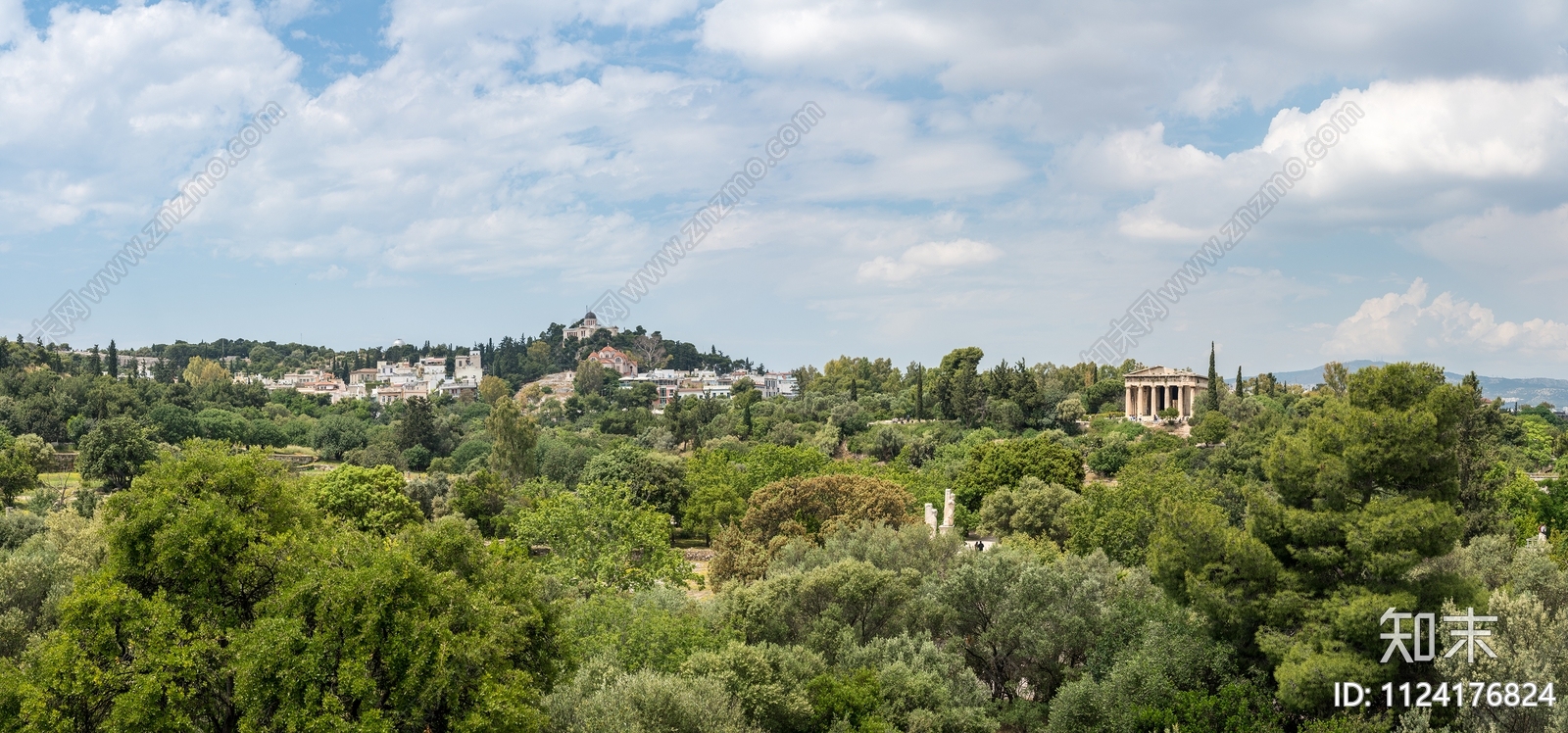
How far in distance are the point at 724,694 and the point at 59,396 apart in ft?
207

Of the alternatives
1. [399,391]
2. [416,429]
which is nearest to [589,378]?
[399,391]

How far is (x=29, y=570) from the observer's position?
19.4 meters

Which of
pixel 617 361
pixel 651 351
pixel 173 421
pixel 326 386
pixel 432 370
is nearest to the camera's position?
pixel 173 421

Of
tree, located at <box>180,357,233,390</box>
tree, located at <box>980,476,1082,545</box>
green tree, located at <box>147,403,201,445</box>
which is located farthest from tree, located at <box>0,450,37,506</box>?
tree, located at <box>180,357,233,390</box>

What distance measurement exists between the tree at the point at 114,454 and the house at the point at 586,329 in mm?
113441

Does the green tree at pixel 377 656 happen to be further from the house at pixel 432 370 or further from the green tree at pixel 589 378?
A: the house at pixel 432 370

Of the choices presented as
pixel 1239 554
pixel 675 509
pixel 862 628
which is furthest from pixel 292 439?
pixel 1239 554

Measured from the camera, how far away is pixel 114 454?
43.1 metres

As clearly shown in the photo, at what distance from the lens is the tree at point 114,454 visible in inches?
1697

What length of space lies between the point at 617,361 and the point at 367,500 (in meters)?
107

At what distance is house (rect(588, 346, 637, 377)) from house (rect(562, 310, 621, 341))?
16.9 meters

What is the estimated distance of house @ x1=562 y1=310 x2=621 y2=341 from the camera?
161 metres

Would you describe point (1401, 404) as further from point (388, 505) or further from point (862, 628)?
point (388, 505)

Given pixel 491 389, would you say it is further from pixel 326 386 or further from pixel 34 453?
pixel 34 453
